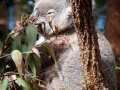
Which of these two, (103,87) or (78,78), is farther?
(78,78)

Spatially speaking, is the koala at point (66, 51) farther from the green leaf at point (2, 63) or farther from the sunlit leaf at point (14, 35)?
the green leaf at point (2, 63)

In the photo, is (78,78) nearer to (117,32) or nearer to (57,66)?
(57,66)

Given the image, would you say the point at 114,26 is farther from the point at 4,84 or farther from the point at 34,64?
the point at 4,84

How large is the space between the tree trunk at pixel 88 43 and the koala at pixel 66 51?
0.88 ft

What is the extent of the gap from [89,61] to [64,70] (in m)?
0.54

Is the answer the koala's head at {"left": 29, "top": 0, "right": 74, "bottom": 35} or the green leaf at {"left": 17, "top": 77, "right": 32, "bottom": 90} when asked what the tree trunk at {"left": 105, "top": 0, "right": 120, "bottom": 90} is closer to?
the koala's head at {"left": 29, "top": 0, "right": 74, "bottom": 35}

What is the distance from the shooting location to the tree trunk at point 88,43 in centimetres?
Answer: 183

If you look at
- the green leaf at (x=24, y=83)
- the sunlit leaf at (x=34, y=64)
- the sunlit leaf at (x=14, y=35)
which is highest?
the sunlit leaf at (x=14, y=35)

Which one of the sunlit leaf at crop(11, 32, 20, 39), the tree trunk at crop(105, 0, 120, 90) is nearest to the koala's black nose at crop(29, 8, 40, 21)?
the sunlit leaf at crop(11, 32, 20, 39)

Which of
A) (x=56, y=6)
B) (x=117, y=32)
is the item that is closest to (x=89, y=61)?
(x=56, y=6)

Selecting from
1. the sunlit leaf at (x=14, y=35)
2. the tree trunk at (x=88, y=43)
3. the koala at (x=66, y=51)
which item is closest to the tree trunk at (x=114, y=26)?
the koala at (x=66, y=51)

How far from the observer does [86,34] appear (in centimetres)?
191

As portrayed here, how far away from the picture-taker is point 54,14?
9.17 ft

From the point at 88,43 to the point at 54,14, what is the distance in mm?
914
